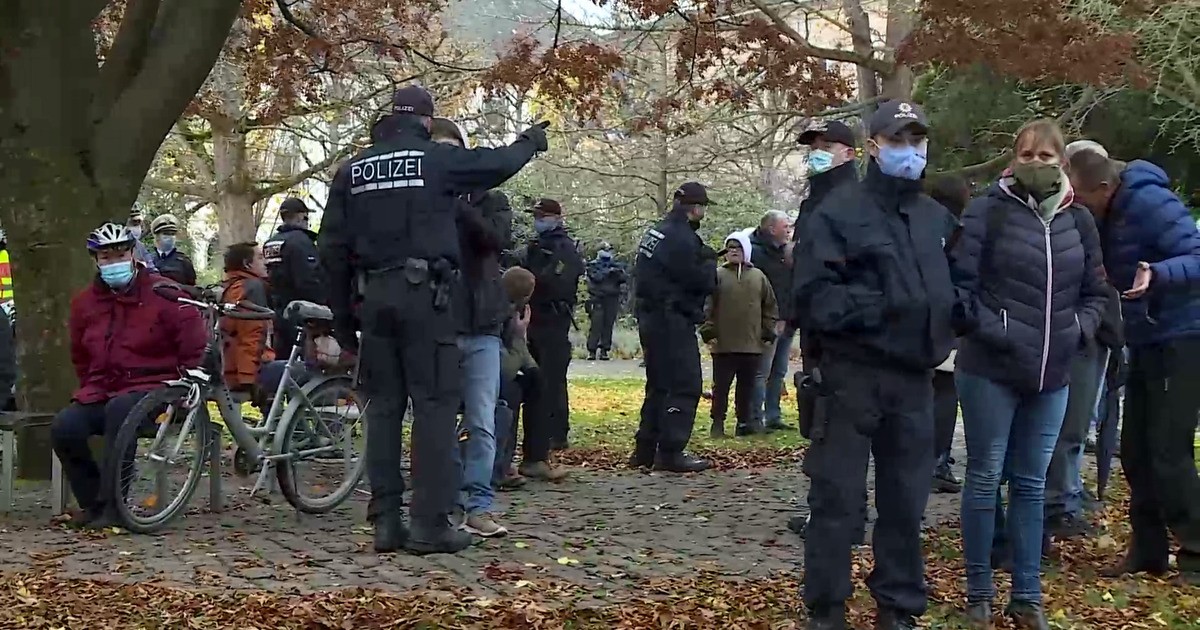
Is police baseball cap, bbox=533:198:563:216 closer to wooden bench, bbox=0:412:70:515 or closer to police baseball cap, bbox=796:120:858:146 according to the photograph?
wooden bench, bbox=0:412:70:515

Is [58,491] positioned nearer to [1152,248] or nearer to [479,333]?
[479,333]

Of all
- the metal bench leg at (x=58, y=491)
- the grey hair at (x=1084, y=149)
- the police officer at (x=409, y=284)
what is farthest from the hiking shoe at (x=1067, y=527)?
the metal bench leg at (x=58, y=491)

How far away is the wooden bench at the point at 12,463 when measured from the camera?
321 inches

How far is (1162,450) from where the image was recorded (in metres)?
6.50

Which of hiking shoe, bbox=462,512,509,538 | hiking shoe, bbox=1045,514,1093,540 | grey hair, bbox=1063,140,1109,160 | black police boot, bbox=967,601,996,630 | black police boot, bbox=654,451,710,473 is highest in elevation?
grey hair, bbox=1063,140,1109,160

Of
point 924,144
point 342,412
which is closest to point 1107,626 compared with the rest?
point 924,144

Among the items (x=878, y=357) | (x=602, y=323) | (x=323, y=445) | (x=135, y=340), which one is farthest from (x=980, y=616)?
(x=602, y=323)

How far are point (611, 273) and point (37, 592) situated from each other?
2083 cm

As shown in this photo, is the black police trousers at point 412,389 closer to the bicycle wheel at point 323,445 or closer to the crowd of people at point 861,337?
the crowd of people at point 861,337

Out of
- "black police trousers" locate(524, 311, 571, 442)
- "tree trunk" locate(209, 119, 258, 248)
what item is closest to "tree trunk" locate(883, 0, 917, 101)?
"black police trousers" locate(524, 311, 571, 442)

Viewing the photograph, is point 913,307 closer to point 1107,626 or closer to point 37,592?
point 1107,626

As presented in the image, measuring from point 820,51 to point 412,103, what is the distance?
8434 mm

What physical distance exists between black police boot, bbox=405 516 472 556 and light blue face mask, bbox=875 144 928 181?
9.14 feet

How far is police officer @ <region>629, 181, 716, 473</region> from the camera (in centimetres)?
1037
